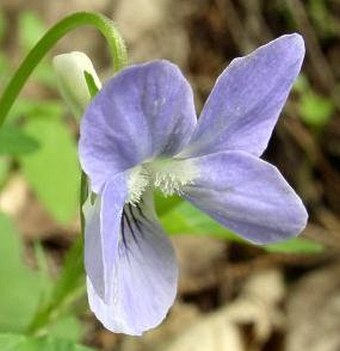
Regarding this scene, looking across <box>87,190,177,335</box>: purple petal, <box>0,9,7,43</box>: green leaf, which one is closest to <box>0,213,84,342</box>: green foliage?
<box>87,190,177,335</box>: purple petal

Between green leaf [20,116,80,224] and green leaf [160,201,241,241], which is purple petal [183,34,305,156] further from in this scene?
green leaf [20,116,80,224]

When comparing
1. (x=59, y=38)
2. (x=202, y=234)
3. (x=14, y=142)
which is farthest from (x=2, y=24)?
(x=59, y=38)

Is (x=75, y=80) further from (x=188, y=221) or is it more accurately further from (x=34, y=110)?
(x=34, y=110)

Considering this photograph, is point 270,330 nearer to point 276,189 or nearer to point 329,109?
point 329,109

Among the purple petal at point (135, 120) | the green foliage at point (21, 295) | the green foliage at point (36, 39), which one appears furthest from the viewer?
the green foliage at point (36, 39)

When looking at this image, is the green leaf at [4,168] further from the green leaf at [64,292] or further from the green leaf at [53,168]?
the green leaf at [64,292]

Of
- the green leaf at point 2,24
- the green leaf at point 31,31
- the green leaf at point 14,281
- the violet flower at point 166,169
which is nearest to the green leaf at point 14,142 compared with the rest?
the violet flower at point 166,169

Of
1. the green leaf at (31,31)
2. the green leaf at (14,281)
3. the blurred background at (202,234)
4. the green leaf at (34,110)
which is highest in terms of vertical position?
the green leaf at (31,31)
